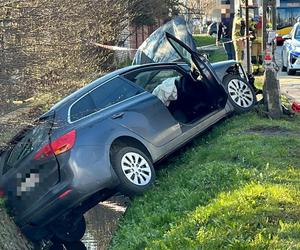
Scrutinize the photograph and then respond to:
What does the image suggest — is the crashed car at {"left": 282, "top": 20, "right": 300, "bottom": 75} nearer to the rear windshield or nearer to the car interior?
the car interior

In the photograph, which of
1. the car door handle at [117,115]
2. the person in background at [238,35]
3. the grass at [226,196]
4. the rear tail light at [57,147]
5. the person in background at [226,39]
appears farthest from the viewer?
the person in background at [226,39]

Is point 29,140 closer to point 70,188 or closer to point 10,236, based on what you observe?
point 70,188

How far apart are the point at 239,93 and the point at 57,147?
3807mm

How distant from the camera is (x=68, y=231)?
8555 mm

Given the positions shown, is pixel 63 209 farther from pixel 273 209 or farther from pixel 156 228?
pixel 273 209

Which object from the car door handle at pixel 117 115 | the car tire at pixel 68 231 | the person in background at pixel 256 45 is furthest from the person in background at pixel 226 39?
the car tire at pixel 68 231

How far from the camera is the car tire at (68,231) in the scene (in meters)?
8.41

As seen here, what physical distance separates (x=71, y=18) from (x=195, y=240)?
5.17m

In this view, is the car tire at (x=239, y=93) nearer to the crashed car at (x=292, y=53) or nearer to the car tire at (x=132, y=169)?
the car tire at (x=132, y=169)

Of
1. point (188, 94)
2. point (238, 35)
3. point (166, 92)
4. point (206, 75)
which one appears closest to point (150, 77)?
point (166, 92)

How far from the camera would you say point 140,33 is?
91.1ft

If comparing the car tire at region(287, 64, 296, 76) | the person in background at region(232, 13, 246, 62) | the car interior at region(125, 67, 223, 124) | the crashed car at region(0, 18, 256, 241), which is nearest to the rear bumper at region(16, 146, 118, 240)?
the crashed car at region(0, 18, 256, 241)

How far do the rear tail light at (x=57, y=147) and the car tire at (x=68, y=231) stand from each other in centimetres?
118

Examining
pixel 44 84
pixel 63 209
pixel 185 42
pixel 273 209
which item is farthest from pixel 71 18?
pixel 273 209
